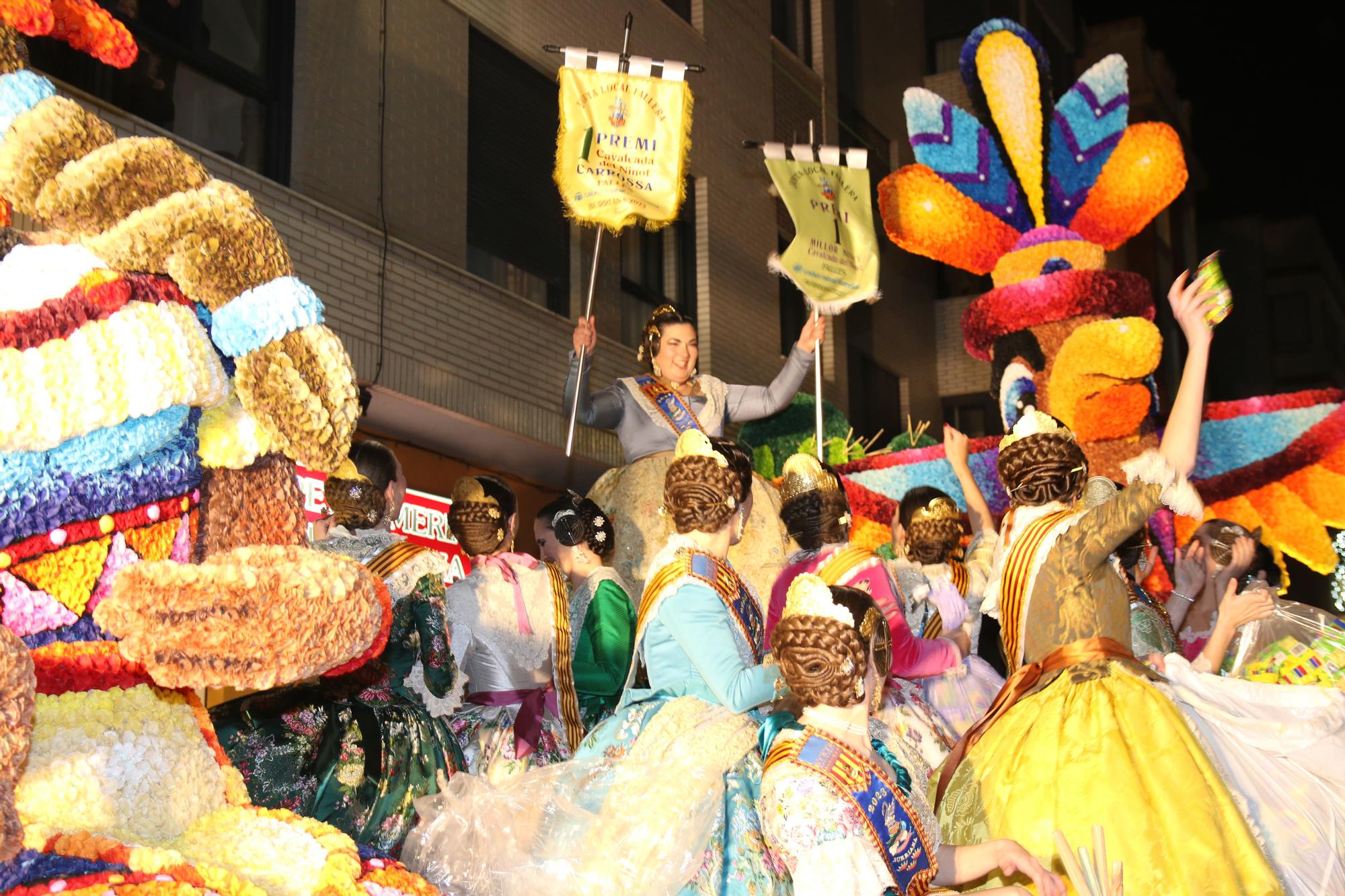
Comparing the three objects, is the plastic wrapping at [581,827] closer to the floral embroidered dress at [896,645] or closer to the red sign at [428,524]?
the floral embroidered dress at [896,645]

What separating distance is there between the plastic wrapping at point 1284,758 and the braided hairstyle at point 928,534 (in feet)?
6.74

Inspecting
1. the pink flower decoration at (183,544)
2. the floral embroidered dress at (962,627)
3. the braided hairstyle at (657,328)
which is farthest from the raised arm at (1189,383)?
the pink flower decoration at (183,544)

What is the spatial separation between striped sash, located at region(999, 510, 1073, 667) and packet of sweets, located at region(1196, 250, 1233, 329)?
891 millimetres

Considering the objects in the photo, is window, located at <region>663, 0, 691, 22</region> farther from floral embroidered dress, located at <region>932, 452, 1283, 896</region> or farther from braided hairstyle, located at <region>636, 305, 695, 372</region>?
floral embroidered dress, located at <region>932, 452, 1283, 896</region>

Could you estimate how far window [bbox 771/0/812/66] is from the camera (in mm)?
15961

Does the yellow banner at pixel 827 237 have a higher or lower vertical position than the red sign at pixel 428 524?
higher

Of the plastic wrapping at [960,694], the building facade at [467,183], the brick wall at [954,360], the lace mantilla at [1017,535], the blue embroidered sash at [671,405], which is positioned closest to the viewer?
the lace mantilla at [1017,535]

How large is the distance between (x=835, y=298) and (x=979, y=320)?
884mm

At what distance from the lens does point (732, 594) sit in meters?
4.11

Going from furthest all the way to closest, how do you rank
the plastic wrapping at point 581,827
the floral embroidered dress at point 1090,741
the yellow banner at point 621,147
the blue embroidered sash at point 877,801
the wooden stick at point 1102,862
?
the yellow banner at point 621,147 < the floral embroidered dress at point 1090,741 < the wooden stick at point 1102,862 < the plastic wrapping at point 581,827 < the blue embroidered sash at point 877,801

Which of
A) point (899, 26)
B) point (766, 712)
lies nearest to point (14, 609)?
point (766, 712)

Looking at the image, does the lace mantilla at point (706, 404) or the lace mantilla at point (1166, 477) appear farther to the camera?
the lace mantilla at point (706, 404)

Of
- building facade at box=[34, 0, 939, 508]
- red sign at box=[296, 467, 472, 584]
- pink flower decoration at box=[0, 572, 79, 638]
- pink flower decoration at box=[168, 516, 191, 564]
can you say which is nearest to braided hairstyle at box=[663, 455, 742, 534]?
pink flower decoration at box=[168, 516, 191, 564]

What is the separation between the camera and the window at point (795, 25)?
16.0 meters
